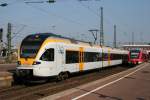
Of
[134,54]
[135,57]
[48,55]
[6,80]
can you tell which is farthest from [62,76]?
[134,54]

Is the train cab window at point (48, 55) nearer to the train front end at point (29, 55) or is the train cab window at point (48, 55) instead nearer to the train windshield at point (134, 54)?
the train front end at point (29, 55)

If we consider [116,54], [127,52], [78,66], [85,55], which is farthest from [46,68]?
[127,52]

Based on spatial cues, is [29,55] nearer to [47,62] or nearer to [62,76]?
[47,62]

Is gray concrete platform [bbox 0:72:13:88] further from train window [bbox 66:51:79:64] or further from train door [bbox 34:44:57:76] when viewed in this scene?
train window [bbox 66:51:79:64]

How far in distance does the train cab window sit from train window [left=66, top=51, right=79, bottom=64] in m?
2.82

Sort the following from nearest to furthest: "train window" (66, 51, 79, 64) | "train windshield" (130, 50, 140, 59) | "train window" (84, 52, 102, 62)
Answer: "train window" (66, 51, 79, 64) → "train window" (84, 52, 102, 62) → "train windshield" (130, 50, 140, 59)

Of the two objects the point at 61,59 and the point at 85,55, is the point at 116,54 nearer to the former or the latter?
the point at 85,55

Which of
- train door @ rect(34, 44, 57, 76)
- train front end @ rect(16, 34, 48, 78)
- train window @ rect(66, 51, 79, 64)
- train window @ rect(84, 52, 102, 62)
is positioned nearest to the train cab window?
train door @ rect(34, 44, 57, 76)

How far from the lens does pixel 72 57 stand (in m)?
24.2

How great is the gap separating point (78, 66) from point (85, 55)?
2.52m

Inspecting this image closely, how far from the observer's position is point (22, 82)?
2150cm

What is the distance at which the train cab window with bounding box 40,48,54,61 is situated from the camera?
64.1ft

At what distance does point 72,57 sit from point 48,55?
4462 mm

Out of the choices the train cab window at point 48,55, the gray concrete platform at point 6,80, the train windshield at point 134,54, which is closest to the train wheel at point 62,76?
the train cab window at point 48,55
